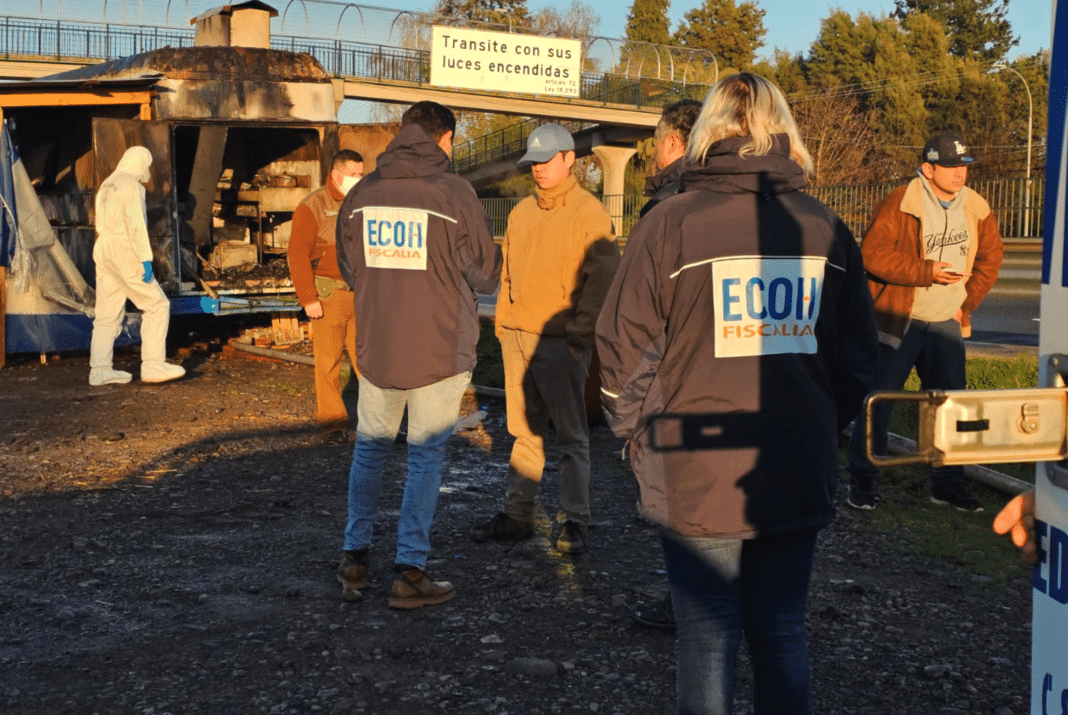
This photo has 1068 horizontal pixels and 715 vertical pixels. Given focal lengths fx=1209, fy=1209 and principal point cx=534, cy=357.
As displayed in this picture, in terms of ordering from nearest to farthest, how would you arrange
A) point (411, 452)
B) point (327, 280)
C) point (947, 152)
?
point (411, 452) < point (947, 152) < point (327, 280)

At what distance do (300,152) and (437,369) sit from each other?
11.2m

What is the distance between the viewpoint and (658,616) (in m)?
4.75

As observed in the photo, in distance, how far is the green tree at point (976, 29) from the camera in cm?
6391

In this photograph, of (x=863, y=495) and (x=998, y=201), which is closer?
(x=863, y=495)

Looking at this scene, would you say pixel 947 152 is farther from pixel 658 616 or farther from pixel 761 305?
pixel 761 305

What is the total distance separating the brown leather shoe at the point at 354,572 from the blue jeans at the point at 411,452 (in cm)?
13

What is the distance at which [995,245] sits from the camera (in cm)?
657

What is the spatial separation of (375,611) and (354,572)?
236 millimetres

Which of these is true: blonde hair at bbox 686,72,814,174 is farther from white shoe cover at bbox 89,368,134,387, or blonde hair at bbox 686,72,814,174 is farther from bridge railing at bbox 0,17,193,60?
bridge railing at bbox 0,17,193,60

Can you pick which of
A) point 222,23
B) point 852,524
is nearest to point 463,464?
point 852,524

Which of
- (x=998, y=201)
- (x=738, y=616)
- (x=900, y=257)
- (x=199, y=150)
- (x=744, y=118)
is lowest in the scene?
(x=738, y=616)

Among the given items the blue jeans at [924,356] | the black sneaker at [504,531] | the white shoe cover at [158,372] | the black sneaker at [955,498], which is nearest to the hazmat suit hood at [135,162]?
the white shoe cover at [158,372]

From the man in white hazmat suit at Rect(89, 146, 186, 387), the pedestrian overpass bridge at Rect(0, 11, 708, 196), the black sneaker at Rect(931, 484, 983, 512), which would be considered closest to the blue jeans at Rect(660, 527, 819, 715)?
the black sneaker at Rect(931, 484, 983, 512)

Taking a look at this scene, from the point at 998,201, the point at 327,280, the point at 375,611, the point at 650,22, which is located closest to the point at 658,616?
the point at 375,611
